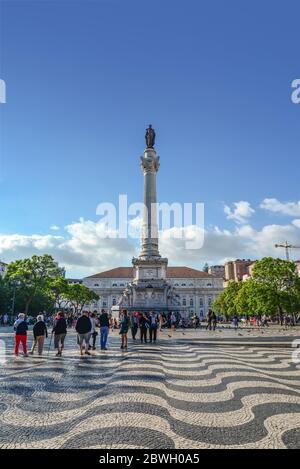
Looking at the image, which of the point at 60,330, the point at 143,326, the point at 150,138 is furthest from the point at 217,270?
the point at 60,330

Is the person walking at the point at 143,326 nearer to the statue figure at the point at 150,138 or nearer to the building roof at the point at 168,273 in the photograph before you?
the statue figure at the point at 150,138

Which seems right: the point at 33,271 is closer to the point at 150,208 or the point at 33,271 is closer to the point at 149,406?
the point at 150,208

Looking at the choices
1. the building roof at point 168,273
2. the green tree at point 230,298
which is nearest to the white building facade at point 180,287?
the building roof at point 168,273

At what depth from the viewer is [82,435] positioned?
4.82 metres

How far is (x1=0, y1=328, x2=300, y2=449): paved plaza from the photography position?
15.5 ft

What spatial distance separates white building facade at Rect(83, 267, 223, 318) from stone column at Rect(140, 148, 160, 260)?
68565mm

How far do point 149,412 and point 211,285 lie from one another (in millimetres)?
121753

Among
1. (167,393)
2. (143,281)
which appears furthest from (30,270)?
(167,393)

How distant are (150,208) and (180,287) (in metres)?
73.0

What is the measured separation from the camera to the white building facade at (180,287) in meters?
121

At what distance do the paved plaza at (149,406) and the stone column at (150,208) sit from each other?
41172mm

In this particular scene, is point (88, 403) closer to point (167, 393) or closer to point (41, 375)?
point (167, 393)

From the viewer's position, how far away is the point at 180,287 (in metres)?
123

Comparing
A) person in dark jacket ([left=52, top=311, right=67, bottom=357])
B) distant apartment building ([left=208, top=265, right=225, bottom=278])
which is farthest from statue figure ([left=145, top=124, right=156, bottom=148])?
distant apartment building ([left=208, top=265, right=225, bottom=278])
